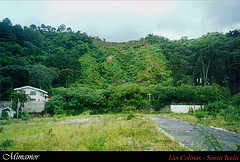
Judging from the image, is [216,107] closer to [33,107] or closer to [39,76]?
[33,107]

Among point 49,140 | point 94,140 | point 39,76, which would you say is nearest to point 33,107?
point 39,76

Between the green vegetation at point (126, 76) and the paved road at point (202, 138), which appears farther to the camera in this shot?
the green vegetation at point (126, 76)

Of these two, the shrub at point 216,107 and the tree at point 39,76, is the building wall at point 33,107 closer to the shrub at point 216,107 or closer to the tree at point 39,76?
the tree at point 39,76

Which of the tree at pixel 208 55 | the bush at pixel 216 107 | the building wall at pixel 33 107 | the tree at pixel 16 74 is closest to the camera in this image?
the bush at pixel 216 107

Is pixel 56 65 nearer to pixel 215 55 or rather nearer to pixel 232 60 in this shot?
pixel 215 55

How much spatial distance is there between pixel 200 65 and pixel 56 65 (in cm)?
3446

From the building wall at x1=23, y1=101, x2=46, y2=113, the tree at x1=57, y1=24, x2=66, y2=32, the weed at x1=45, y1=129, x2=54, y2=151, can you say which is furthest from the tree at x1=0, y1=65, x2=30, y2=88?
the tree at x1=57, y1=24, x2=66, y2=32

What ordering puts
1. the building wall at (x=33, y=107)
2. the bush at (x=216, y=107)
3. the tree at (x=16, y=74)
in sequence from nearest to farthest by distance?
the bush at (x=216, y=107)
the building wall at (x=33, y=107)
the tree at (x=16, y=74)

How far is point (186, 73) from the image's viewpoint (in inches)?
1268

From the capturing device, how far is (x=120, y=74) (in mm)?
38406

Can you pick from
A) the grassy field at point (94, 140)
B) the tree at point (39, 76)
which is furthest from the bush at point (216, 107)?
the tree at point (39, 76)

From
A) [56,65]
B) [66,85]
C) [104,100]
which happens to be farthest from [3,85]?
[104,100]

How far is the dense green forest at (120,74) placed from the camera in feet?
66.3

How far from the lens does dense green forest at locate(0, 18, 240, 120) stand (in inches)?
796
